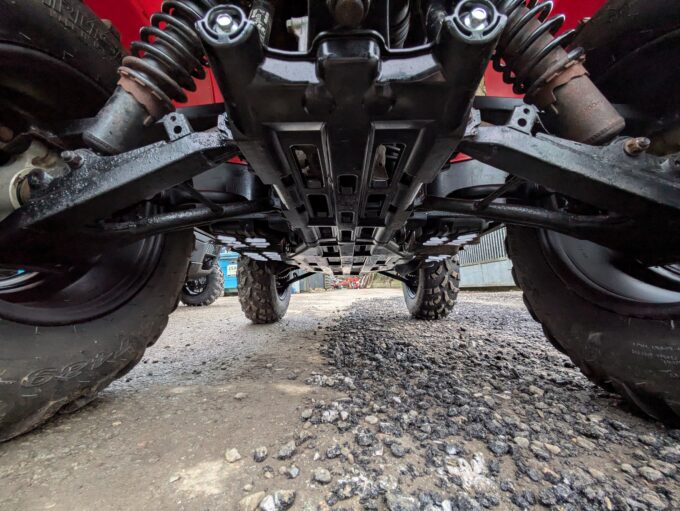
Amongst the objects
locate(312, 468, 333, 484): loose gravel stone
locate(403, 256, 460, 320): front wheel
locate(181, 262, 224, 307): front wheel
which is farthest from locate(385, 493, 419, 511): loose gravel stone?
locate(181, 262, 224, 307): front wheel

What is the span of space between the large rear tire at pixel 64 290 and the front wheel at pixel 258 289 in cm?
175

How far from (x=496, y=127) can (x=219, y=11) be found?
0.62 metres

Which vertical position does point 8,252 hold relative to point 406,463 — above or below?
above

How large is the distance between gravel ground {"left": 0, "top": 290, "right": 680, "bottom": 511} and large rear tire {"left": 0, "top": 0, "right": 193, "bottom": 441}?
0.50 feet

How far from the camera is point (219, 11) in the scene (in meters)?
0.52

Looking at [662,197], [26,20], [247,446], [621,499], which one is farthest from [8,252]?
[662,197]

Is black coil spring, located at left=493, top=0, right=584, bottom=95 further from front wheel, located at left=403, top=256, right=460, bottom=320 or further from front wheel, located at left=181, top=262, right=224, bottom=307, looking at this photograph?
front wheel, located at left=181, top=262, right=224, bottom=307

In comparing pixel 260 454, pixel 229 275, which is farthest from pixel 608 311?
pixel 229 275

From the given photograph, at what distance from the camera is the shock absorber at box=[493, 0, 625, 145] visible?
0.78 meters

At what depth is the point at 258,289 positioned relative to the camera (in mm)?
3092

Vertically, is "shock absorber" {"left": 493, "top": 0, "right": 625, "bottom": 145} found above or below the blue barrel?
above

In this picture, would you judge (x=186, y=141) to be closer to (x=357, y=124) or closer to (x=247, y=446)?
(x=357, y=124)

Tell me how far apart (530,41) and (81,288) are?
5.40ft

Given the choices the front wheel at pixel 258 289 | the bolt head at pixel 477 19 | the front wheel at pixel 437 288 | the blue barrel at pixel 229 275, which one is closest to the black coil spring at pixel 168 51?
the bolt head at pixel 477 19
